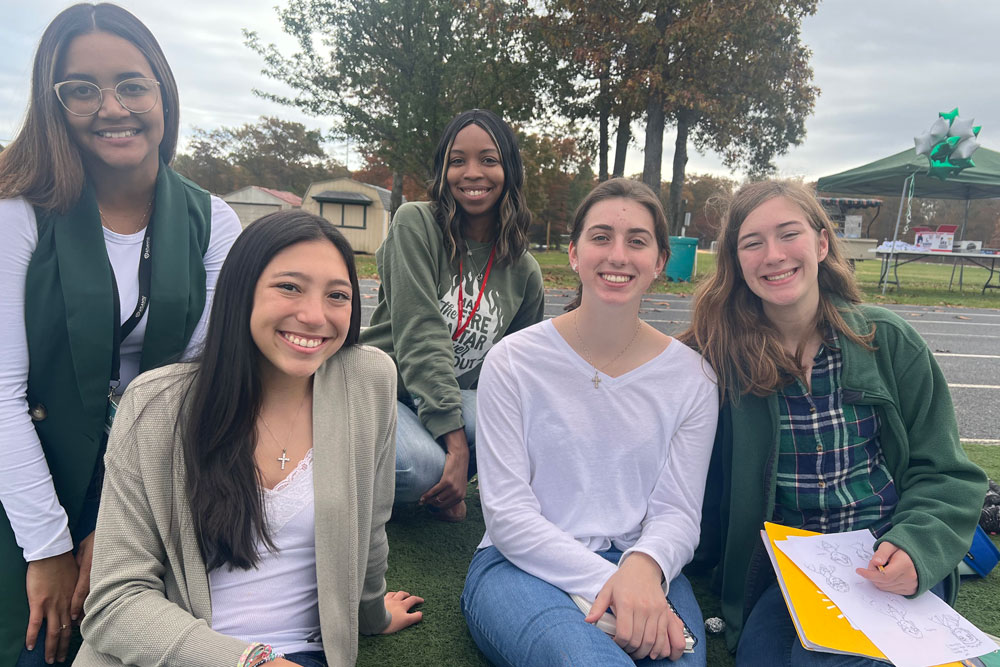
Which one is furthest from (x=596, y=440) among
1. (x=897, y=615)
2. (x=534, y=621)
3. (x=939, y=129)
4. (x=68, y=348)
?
(x=939, y=129)

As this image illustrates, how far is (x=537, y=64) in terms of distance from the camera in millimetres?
17547

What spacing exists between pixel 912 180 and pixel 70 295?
1671cm

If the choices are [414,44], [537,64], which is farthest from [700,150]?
[414,44]

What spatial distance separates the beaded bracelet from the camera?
57.5 inches

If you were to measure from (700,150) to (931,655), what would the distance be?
21.6 metres

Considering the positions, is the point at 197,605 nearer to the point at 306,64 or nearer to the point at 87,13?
the point at 87,13

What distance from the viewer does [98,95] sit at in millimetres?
1977

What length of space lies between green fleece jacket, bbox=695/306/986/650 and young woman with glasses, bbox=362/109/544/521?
1273mm

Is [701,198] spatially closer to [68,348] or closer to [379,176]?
[379,176]

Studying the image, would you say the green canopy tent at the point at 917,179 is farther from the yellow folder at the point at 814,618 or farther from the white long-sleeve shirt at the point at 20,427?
the white long-sleeve shirt at the point at 20,427

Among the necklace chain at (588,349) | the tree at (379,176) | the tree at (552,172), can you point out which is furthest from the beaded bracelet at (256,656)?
the tree at (379,176)

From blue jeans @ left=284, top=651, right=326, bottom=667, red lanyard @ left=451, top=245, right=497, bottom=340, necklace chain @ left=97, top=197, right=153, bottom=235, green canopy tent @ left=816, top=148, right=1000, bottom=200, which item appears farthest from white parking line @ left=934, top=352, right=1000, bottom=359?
necklace chain @ left=97, top=197, right=153, bottom=235

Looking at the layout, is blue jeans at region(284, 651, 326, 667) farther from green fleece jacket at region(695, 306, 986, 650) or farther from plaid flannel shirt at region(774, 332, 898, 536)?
plaid flannel shirt at region(774, 332, 898, 536)

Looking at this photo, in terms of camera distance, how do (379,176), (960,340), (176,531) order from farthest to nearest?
A: 1. (379,176)
2. (960,340)
3. (176,531)
